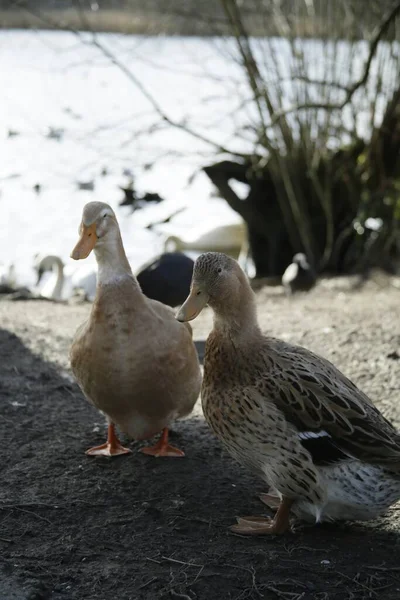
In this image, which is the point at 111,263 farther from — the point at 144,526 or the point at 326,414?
the point at 326,414

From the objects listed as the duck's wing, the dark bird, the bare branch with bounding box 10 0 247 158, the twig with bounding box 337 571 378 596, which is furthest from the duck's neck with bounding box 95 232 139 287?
the bare branch with bounding box 10 0 247 158

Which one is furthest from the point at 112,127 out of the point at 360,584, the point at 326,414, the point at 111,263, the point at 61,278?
the point at 360,584

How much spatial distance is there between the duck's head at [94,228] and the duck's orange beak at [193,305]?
75cm

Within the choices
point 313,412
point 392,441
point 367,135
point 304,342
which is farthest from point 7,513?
point 367,135

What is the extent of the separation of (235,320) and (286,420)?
1.43 feet

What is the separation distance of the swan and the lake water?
0.30m

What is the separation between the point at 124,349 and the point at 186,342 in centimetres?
37

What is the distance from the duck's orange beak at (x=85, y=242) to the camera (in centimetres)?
364

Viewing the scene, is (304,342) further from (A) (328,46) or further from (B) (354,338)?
(A) (328,46)

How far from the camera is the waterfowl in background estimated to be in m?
9.20

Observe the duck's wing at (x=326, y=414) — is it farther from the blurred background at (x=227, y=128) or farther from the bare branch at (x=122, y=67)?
the bare branch at (x=122, y=67)

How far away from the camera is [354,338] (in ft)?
19.3

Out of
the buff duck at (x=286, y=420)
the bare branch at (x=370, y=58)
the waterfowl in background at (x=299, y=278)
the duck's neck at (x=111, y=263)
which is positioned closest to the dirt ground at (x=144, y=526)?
the buff duck at (x=286, y=420)

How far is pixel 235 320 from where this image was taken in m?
3.16
